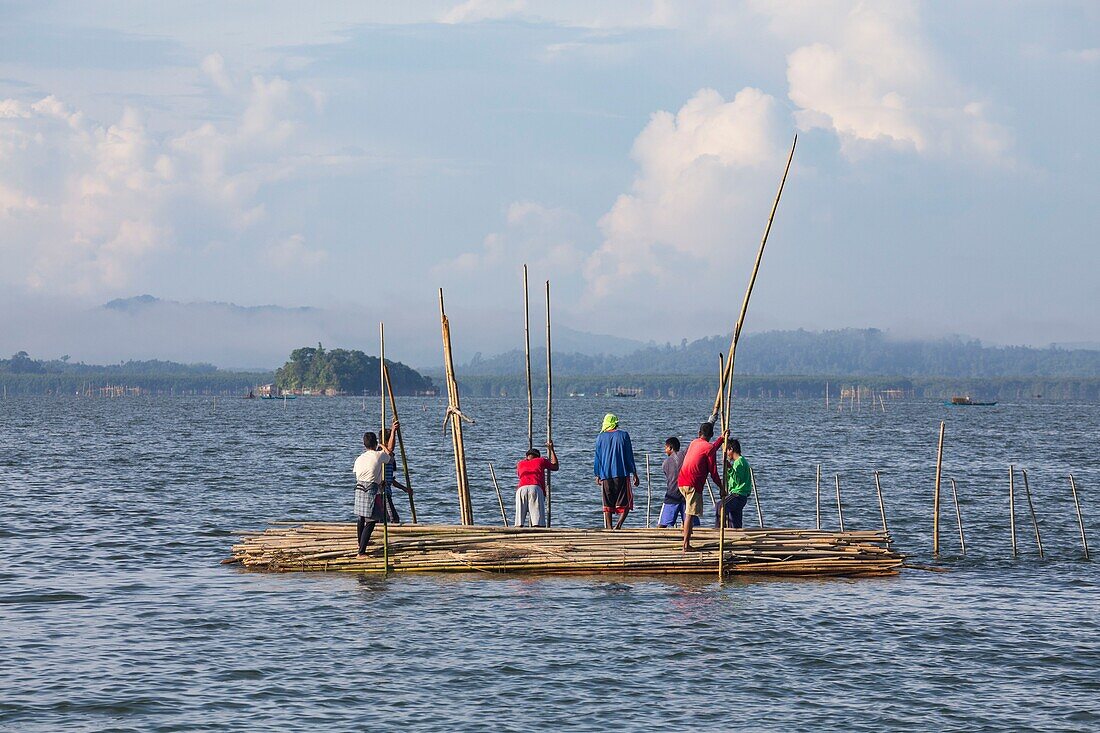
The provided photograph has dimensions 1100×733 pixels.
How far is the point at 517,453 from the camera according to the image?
77312 millimetres

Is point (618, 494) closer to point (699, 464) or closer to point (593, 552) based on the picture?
point (593, 552)

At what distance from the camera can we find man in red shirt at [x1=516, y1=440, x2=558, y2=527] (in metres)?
24.2

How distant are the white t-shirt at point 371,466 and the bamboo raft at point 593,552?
1.35m

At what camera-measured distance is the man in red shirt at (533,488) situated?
2422 centimetres

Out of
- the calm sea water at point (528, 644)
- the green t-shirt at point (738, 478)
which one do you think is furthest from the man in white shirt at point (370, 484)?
the green t-shirt at point (738, 478)

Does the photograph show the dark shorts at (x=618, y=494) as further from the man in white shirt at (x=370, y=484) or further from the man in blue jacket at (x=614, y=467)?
the man in white shirt at (x=370, y=484)

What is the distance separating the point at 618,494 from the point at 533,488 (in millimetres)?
1542

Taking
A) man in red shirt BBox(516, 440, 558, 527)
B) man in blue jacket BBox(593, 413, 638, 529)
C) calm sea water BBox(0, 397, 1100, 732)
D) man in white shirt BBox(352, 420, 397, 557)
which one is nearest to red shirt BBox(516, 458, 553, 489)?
man in red shirt BBox(516, 440, 558, 527)

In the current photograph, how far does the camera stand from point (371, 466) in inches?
899

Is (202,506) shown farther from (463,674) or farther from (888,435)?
(888,435)

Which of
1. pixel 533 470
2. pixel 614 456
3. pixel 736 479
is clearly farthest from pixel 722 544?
pixel 533 470

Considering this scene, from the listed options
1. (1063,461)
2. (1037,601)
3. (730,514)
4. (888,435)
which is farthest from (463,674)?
(888,435)

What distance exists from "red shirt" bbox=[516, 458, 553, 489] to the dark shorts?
3.53 ft

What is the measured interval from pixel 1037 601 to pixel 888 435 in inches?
3310
